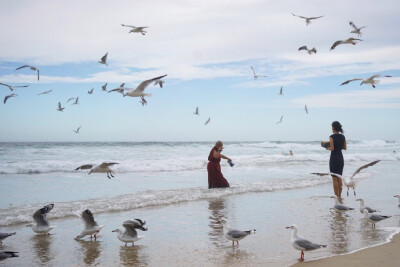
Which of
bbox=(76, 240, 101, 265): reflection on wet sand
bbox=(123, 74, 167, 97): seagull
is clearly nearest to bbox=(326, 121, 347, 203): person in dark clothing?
bbox=(123, 74, 167, 97): seagull

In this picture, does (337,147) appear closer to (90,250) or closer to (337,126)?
(337,126)

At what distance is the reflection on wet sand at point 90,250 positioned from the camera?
6.11 m

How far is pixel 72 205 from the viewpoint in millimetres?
10430

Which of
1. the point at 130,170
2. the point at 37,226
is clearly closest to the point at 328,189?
the point at 37,226

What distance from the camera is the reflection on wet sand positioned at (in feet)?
20.1

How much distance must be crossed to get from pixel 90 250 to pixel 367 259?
12.9 ft

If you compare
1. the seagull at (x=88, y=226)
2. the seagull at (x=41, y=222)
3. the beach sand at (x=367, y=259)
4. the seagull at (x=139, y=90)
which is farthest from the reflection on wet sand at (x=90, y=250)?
the seagull at (x=139, y=90)

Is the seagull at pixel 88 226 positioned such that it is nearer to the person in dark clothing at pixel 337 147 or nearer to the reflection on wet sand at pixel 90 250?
the reflection on wet sand at pixel 90 250

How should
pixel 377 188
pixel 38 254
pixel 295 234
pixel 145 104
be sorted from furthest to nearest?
pixel 377 188, pixel 145 104, pixel 38 254, pixel 295 234

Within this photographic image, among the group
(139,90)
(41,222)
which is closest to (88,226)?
(41,222)

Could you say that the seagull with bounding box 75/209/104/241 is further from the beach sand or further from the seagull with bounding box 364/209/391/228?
the seagull with bounding box 364/209/391/228

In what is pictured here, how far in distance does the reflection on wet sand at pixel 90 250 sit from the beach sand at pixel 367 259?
2.80 metres

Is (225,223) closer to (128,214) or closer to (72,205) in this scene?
(128,214)

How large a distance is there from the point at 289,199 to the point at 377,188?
378 centimetres
